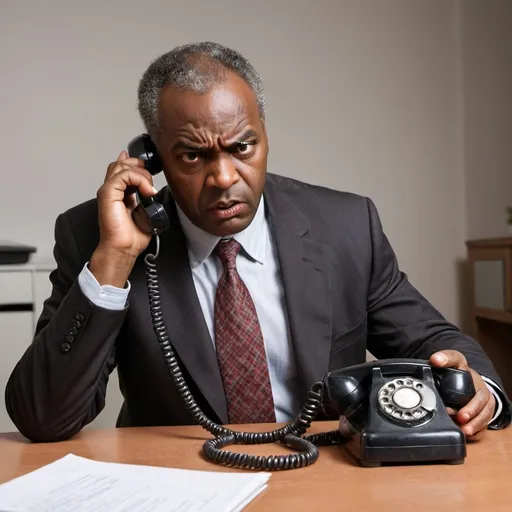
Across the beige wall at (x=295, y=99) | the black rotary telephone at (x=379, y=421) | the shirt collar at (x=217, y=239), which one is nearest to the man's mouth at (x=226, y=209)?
the shirt collar at (x=217, y=239)

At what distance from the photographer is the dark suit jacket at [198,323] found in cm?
117

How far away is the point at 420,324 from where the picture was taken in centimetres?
142

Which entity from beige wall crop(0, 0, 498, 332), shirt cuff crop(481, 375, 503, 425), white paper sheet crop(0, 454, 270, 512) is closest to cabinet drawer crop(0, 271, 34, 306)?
beige wall crop(0, 0, 498, 332)

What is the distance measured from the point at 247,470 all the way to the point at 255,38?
2202 millimetres

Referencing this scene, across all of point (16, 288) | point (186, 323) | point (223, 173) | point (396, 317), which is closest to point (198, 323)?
point (186, 323)

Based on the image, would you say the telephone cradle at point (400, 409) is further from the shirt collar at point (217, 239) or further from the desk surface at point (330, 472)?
the shirt collar at point (217, 239)

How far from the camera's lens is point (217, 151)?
4.08 ft

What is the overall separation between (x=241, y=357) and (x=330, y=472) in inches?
17.2

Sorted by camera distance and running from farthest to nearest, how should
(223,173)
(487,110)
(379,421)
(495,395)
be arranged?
1. (487,110)
2. (223,173)
3. (495,395)
4. (379,421)

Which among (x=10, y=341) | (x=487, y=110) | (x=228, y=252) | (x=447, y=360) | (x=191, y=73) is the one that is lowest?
(x=10, y=341)

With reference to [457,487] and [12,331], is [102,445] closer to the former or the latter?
[457,487]

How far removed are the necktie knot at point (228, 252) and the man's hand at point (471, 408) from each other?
479 millimetres

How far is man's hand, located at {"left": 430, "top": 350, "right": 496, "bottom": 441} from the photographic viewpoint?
98cm

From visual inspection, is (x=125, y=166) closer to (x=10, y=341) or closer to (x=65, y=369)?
(x=65, y=369)
